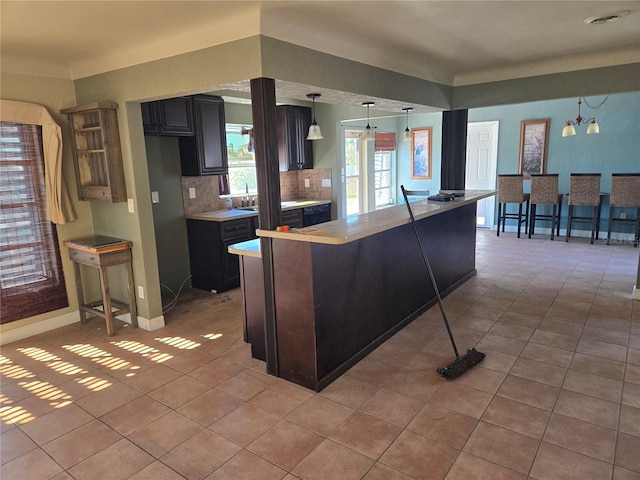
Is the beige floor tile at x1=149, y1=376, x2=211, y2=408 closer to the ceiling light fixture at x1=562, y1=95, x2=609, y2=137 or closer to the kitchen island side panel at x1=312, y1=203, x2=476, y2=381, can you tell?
the kitchen island side panel at x1=312, y1=203, x2=476, y2=381

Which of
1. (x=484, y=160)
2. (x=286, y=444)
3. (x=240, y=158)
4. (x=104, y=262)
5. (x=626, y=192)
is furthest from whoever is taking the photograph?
(x=484, y=160)

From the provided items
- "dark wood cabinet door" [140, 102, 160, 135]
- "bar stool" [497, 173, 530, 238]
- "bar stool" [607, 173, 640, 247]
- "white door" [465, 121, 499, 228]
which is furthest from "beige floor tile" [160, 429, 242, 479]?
"white door" [465, 121, 499, 228]

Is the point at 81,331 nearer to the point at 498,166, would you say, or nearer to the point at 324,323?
the point at 324,323

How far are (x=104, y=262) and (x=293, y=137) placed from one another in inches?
125

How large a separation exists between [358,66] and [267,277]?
1.79 m

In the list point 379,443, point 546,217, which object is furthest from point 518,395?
point 546,217

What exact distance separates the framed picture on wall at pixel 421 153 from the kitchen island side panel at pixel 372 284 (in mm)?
4148

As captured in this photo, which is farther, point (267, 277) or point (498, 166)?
point (498, 166)

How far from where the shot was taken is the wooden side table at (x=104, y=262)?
355 centimetres

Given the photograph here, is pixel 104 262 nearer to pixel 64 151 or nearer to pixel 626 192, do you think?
pixel 64 151

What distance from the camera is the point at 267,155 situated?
8.57 ft

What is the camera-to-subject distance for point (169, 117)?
167 inches

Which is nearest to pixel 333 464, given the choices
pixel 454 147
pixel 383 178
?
pixel 454 147

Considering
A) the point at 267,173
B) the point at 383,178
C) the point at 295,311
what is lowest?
the point at 295,311
